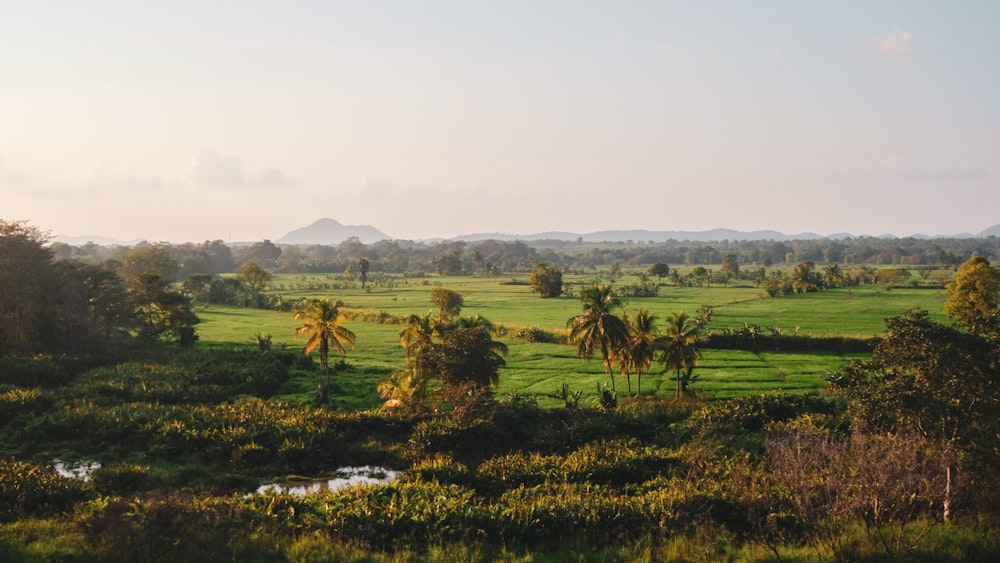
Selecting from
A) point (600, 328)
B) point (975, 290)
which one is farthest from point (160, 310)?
point (975, 290)

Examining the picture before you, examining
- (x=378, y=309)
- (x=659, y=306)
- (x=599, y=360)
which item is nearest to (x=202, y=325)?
(x=378, y=309)

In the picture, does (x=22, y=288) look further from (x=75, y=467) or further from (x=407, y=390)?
(x=407, y=390)

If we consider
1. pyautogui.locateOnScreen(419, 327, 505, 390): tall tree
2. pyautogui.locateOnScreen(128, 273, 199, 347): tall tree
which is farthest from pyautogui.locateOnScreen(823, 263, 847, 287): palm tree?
pyautogui.locateOnScreen(128, 273, 199, 347): tall tree

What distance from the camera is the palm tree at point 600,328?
38125 millimetres

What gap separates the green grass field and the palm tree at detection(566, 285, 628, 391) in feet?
9.08

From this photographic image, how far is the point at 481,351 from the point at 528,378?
34.0ft

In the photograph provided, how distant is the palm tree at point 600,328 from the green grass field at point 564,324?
2769 millimetres

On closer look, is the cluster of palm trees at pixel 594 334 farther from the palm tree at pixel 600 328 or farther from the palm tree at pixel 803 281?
the palm tree at pixel 803 281

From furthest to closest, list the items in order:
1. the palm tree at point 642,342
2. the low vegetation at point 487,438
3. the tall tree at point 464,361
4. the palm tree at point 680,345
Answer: the palm tree at point 642,342 → the palm tree at point 680,345 → the tall tree at point 464,361 → the low vegetation at point 487,438

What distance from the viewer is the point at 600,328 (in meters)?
38.3

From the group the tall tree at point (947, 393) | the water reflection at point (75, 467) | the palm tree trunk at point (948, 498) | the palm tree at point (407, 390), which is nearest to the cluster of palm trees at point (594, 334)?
the palm tree at point (407, 390)

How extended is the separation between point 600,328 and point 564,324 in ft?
96.5

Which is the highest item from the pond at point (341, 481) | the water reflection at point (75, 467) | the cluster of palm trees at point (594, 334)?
the cluster of palm trees at point (594, 334)

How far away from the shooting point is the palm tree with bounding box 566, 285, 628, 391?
38125 millimetres
